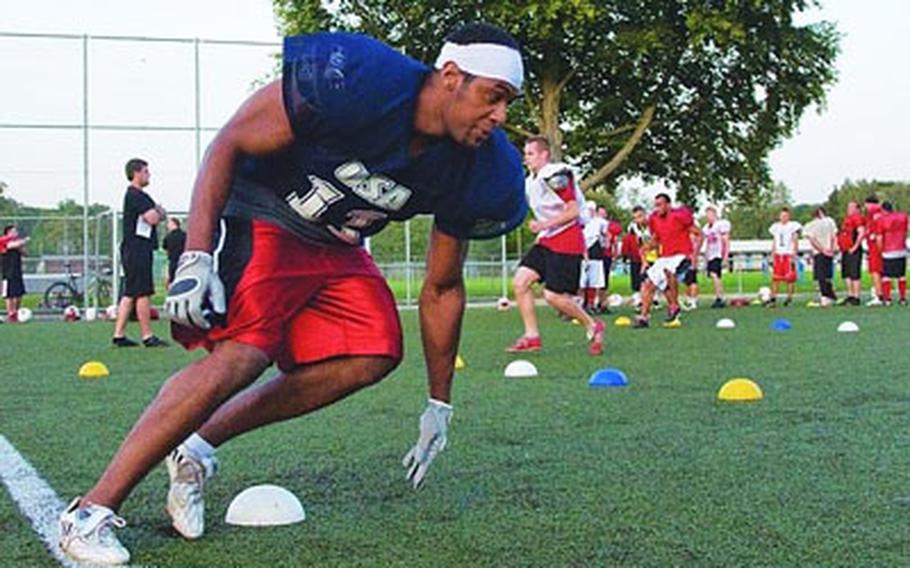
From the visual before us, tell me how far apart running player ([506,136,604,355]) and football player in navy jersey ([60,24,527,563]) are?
7844 millimetres

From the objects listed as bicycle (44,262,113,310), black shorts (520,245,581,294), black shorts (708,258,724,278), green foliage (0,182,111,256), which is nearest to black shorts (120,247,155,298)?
black shorts (520,245,581,294)

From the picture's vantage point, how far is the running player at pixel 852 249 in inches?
973

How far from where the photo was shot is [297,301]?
4.23m

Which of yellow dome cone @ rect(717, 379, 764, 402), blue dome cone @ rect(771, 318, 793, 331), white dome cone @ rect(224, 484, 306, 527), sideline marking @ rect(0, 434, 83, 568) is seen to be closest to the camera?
sideline marking @ rect(0, 434, 83, 568)

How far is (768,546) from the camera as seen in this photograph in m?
3.76

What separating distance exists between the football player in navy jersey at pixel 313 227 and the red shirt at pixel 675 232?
1396cm

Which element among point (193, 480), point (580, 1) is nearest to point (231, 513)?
point (193, 480)

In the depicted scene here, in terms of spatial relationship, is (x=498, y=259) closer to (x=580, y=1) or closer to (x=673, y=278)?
(x=580, y=1)

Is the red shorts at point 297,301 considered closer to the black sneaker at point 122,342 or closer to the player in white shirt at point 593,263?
the black sneaker at point 122,342

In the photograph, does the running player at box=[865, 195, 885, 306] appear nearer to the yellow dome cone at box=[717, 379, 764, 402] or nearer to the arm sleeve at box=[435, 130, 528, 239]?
the yellow dome cone at box=[717, 379, 764, 402]

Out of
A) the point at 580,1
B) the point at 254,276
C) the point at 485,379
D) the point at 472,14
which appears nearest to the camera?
the point at 254,276

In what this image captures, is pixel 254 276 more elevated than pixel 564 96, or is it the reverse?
pixel 564 96

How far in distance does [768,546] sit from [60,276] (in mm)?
27419

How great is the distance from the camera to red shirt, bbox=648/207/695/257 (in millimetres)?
18203
